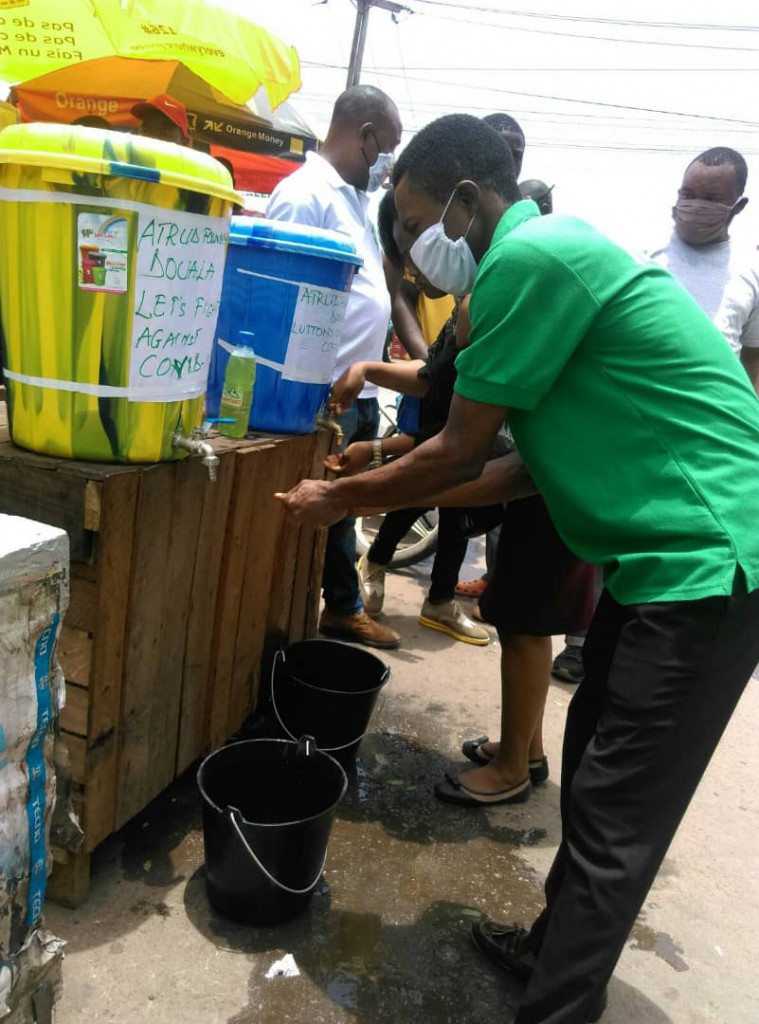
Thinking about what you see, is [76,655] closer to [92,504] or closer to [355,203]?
[92,504]

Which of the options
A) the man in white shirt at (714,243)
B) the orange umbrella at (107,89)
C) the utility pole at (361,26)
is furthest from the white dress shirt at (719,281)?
the utility pole at (361,26)

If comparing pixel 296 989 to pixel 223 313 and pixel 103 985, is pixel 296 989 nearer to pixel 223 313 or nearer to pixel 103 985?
pixel 103 985

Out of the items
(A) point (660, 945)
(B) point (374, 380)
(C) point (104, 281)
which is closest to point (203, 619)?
(C) point (104, 281)

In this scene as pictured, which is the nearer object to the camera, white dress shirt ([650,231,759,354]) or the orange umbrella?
white dress shirt ([650,231,759,354])

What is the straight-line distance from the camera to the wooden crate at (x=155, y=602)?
1.83 m

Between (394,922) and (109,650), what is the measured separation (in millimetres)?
1138

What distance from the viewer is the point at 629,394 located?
5.21 feet

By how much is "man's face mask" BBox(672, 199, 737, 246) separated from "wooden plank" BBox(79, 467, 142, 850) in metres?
2.99

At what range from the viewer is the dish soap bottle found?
7.78 ft

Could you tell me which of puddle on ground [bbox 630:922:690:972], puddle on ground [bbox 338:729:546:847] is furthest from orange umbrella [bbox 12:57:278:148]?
puddle on ground [bbox 630:922:690:972]

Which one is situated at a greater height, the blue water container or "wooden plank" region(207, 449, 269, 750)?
the blue water container

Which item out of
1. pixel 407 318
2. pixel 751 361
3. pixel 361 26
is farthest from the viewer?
pixel 361 26

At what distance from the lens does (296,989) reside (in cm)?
197

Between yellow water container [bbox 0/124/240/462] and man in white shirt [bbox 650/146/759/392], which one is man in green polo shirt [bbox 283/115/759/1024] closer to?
yellow water container [bbox 0/124/240/462]
